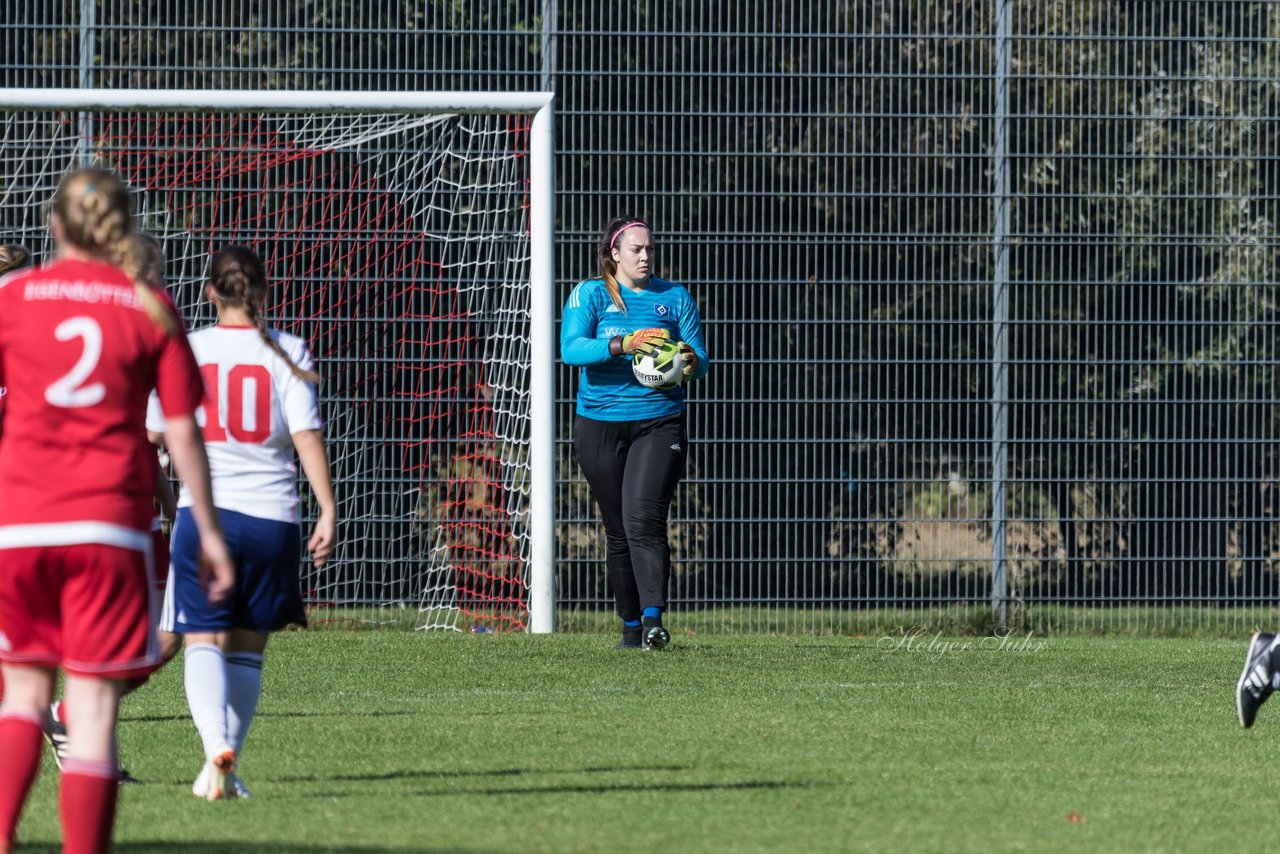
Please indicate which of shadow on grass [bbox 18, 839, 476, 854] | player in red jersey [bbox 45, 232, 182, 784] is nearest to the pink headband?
player in red jersey [bbox 45, 232, 182, 784]

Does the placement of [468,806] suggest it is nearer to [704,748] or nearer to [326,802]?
[326,802]

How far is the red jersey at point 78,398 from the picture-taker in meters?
→ 4.01

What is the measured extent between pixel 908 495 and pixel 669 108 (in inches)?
109

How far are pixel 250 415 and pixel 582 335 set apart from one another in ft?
13.5

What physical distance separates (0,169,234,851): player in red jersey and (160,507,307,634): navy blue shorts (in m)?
1.13

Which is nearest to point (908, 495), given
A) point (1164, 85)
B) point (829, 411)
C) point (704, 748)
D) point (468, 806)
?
point (829, 411)

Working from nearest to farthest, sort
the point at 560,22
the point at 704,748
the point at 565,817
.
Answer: the point at 565,817 < the point at 704,748 < the point at 560,22

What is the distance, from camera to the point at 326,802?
534 centimetres

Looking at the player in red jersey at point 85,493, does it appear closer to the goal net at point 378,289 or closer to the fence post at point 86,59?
the goal net at point 378,289

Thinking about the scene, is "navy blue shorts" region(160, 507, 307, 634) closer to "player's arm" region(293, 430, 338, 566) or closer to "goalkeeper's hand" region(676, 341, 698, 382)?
"player's arm" region(293, 430, 338, 566)

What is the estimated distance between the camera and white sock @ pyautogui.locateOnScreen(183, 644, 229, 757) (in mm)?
5234

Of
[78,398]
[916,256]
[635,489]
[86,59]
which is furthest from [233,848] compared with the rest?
[86,59]

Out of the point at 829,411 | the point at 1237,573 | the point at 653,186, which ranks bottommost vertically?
the point at 1237,573

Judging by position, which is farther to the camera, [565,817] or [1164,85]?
[1164,85]
